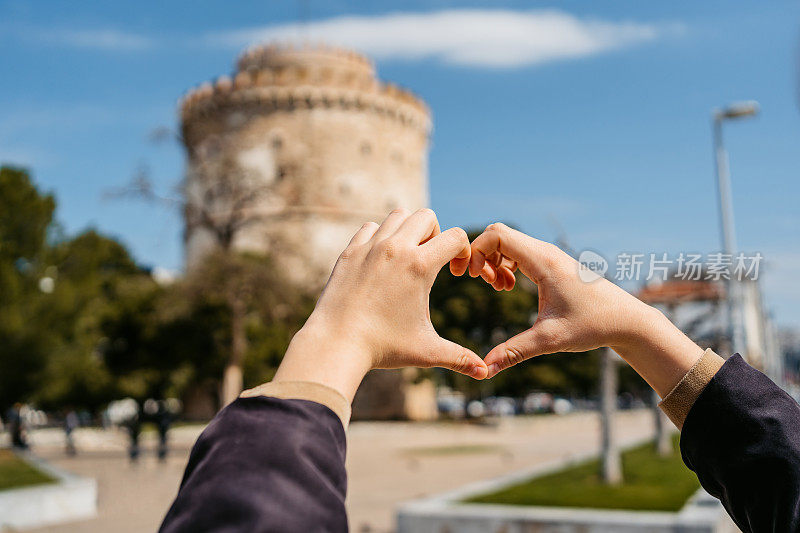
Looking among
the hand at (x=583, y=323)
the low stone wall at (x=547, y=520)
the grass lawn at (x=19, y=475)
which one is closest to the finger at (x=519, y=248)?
the hand at (x=583, y=323)

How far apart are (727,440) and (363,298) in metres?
0.69

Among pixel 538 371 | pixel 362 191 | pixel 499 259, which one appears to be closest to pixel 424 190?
pixel 362 191

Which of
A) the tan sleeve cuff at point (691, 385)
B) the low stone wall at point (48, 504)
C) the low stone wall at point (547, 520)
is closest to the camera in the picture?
the tan sleeve cuff at point (691, 385)

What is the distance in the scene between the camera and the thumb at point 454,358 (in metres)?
1.28

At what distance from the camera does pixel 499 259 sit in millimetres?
1508

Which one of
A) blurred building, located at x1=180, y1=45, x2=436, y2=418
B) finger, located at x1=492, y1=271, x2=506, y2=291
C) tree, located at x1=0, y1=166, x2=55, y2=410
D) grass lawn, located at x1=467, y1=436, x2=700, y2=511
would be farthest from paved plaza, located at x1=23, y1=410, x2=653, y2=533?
finger, located at x1=492, y1=271, x2=506, y2=291

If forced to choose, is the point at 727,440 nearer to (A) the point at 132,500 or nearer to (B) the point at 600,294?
(B) the point at 600,294

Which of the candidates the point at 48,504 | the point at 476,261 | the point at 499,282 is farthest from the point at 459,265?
the point at 48,504

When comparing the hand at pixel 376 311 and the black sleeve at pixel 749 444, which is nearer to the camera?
the hand at pixel 376 311

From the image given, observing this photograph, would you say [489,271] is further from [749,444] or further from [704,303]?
[704,303]

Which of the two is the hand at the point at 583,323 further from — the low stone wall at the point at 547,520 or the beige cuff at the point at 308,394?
the low stone wall at the point at 547,520

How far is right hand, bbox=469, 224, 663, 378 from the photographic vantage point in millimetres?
1349

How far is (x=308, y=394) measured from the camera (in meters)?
1.08

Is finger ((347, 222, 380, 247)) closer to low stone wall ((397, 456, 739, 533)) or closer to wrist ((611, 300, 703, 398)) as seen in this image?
wrist ((611, 300, 703, 398))
